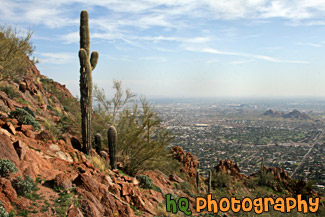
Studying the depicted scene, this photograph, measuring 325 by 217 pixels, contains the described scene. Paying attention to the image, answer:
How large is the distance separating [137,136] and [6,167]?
8746 mm

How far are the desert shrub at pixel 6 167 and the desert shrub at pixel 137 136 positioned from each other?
7.78 m

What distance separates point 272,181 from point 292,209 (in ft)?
28.7

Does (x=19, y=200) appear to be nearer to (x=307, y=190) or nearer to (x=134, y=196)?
(x=134, y=196)

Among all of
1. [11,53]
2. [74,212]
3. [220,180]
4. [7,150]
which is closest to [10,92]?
[11,53]

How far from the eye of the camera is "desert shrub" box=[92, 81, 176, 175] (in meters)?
14.4

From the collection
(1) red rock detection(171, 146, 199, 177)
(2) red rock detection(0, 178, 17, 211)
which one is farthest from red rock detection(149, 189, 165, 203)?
(1) red rock detection(171, 146, 199, 177)

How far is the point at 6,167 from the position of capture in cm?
639

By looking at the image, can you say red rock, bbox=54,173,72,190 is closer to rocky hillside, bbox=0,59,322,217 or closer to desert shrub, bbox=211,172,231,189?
rocky hillside, bbox=0,59,322,217

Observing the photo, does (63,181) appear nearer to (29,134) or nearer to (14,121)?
(29,134)

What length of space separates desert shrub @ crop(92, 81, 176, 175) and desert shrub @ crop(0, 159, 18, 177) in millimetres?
7780

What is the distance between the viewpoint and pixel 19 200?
19.7 feet

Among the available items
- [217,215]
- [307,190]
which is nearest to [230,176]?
[307,190]

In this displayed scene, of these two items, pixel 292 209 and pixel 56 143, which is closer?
pixel 56 143

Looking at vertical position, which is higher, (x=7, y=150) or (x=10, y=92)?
(x=10, y=92)
